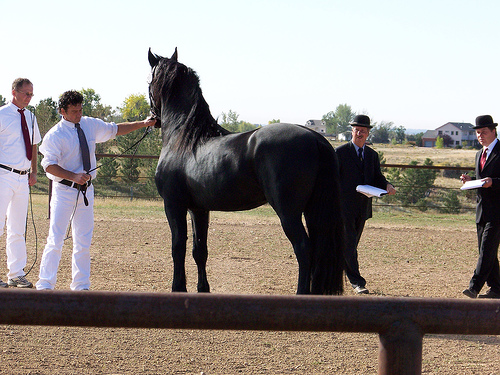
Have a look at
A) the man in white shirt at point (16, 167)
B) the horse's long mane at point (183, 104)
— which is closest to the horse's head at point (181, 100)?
the horse's long mane at point (183, 104)

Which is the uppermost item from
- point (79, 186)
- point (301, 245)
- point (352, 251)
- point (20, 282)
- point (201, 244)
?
point (79, 186)

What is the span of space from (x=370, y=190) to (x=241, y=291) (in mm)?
1725

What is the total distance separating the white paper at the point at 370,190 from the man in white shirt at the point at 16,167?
350 cm

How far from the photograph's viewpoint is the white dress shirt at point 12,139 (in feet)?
19.1

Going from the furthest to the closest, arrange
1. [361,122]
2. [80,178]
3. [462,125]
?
[462,125] → [361,122] → [80,178]

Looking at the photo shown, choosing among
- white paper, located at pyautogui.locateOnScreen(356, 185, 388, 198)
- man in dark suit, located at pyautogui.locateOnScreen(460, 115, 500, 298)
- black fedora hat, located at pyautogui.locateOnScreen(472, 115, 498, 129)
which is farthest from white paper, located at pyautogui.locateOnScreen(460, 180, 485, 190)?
white paper, located at pyautogui.locateOnScreen(356, 185, 388, 198)

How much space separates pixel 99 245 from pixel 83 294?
755 cm

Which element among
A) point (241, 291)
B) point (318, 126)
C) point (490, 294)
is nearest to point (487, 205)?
point (490, 294)

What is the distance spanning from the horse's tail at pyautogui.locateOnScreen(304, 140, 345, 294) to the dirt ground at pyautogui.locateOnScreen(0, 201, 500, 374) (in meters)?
0.46

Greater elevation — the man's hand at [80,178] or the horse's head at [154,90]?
the horse's head at [154,90]

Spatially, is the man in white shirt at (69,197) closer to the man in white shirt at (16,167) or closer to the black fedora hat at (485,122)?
the man in white shirt at (16,167)

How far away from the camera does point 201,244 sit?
557 centimetres

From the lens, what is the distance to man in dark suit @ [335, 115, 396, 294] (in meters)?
6.08

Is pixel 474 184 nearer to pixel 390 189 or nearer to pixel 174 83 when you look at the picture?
pixel 390 189
